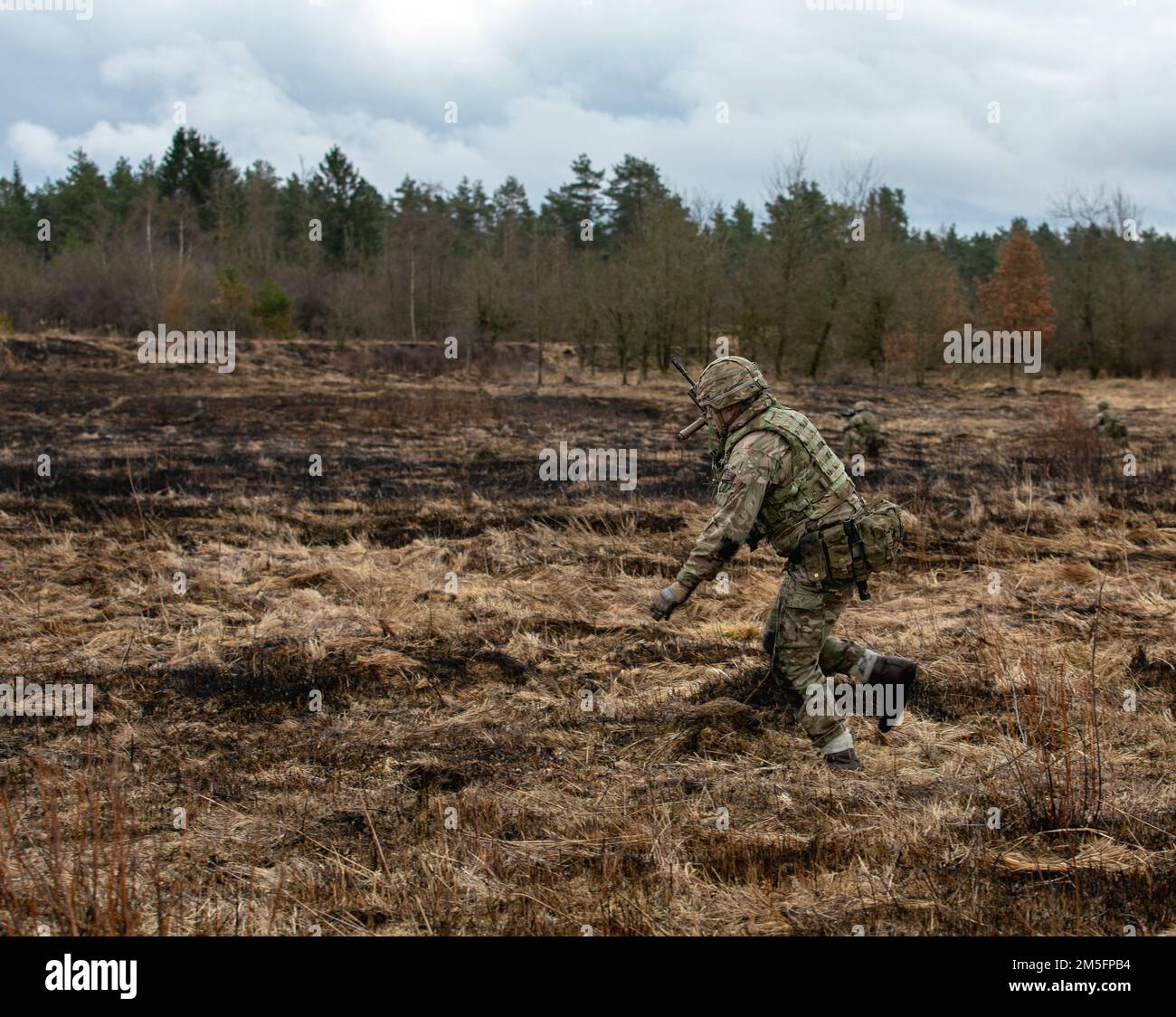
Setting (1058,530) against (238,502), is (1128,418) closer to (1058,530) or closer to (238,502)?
(1058,530)

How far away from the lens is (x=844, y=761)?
4.20m

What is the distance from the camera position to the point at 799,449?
428cm

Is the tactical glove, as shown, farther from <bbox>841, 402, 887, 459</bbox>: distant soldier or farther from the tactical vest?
<bbox>841, 402, 887, 459</bbox>: distant soldier

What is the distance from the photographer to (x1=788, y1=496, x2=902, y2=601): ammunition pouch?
4211 mm

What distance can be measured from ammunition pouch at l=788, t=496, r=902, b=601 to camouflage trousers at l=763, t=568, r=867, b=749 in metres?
0.08

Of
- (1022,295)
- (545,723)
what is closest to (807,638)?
(545,723)

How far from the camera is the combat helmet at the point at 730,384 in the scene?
4285mm

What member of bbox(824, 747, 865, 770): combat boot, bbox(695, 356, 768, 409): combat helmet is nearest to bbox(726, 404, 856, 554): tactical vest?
bbox(695, 356, 768, 409): combat helmet

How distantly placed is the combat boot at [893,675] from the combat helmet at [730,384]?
1388mm

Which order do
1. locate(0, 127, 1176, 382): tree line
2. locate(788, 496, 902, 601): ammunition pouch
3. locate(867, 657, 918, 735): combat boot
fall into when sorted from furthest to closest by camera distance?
1. locate(0, 127, 1176, 382): tree line
2. locate(867, 657, 918, 735): combat boot
3. locate(788, 496, 902, 601): ammunition pouch

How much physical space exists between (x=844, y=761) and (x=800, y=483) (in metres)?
1.24

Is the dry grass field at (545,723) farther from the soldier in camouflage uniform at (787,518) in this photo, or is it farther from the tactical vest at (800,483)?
the tactical vest at (800,483)

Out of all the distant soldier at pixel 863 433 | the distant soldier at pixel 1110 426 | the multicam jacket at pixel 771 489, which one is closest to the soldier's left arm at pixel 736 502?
the multicam jacket at pixel 771 489

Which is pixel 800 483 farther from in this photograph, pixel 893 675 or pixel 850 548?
pixel 893 675
